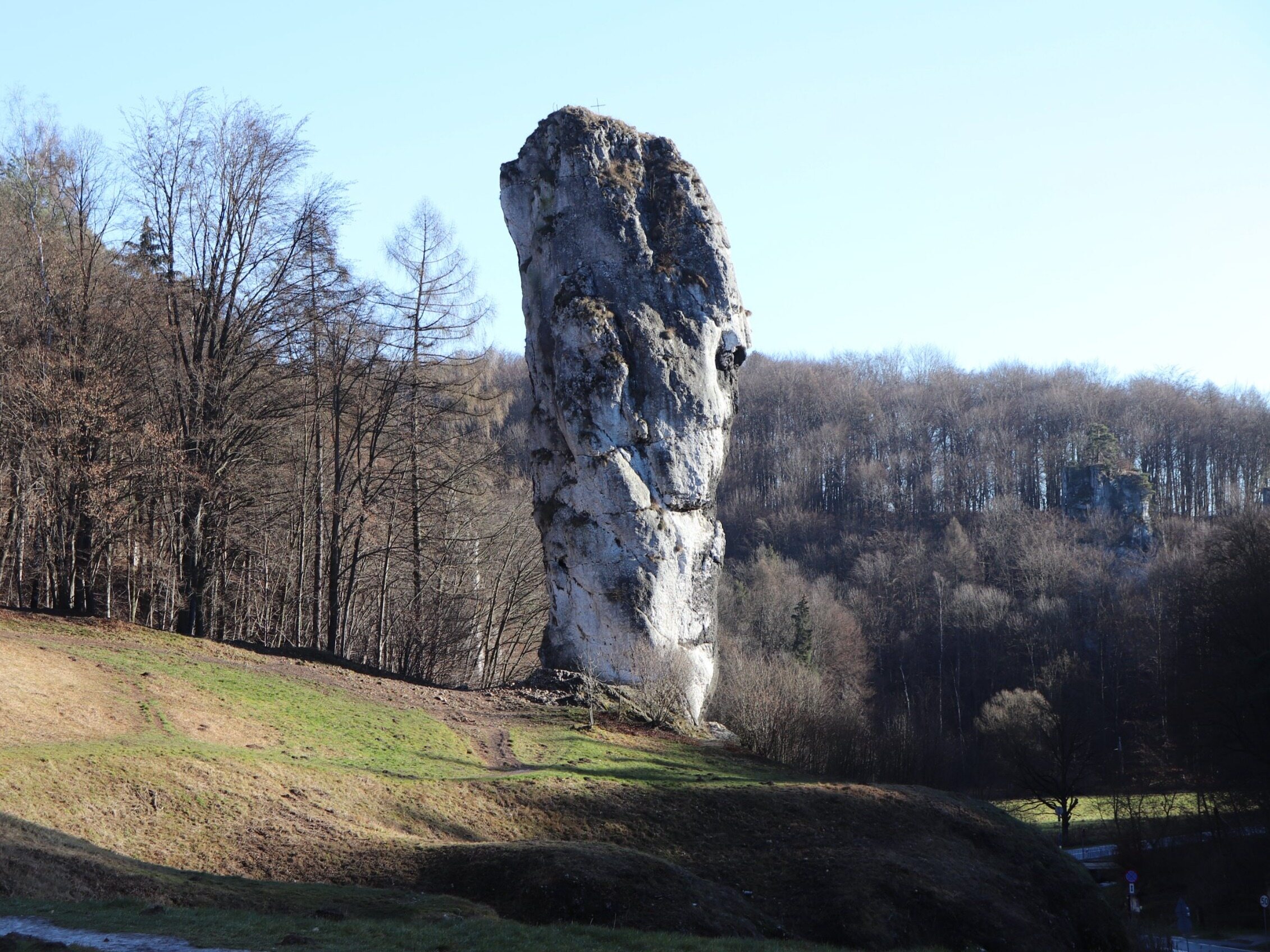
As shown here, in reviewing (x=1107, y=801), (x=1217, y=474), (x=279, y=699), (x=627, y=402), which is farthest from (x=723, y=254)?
(x=1217, y=474)

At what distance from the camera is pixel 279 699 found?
21453mm

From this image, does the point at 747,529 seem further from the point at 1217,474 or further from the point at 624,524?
the point at 624,524

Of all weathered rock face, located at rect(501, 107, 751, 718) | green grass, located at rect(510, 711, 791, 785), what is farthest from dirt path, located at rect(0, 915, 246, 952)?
weathered rock face, located at rect(501, 107, 751, 718)

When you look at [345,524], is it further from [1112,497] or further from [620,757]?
[1112,497]

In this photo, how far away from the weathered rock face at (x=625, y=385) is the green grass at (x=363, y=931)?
17008 millimetres

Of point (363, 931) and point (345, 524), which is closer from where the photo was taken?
point (363, 931)

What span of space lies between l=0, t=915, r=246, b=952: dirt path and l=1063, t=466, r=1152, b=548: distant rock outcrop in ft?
239

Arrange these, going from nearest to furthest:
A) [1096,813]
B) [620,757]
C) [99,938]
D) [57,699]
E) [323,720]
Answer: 1. [99,938]
2. [57,699]
3. [323,720]
4. [620,757]
5. [1096,813]

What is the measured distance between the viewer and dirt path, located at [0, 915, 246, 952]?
877cm

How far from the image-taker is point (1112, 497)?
250 ft

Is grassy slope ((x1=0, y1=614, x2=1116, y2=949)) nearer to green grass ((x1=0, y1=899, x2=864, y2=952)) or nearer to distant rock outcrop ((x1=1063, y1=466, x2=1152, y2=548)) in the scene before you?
green grass ((x1=0, y1=899, x2=864, y2=952))

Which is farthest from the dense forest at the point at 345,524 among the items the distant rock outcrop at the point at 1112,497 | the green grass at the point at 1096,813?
the distant rock outcrop at the point at 1112,497

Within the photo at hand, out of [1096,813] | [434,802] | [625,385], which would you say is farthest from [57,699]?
[1096,813]

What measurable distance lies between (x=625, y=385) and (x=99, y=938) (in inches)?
853
